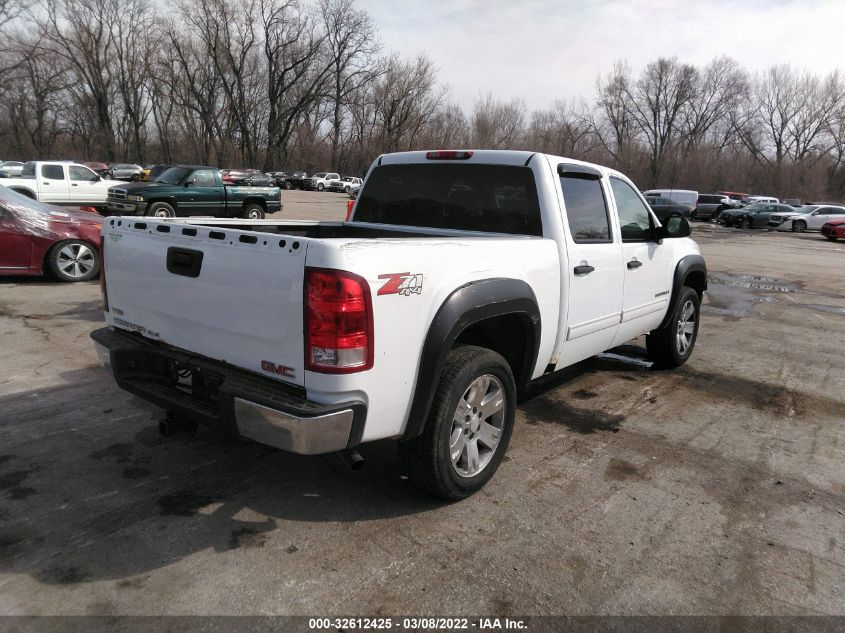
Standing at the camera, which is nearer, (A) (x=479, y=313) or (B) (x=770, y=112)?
(A) (x=479, y=313)

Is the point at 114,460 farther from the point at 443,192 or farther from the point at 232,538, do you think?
the point at 443,192

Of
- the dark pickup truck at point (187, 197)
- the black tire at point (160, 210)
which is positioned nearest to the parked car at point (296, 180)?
the dark pickup truck at point (187, 197)

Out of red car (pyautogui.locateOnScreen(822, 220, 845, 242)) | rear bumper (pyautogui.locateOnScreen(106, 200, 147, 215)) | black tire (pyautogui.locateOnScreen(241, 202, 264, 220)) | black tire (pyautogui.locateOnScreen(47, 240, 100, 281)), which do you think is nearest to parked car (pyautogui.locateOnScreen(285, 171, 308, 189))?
black tire (pyautogui.locateOnScreen(241, 202, 264, 220))

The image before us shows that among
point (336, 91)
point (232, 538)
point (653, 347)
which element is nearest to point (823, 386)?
point (653, 347)

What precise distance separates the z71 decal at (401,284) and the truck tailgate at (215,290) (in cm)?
36

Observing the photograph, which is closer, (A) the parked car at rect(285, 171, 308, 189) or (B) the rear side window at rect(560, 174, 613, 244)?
(B) the rear side window at rect(560, 174, 613, 244)

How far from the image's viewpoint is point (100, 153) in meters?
70.8

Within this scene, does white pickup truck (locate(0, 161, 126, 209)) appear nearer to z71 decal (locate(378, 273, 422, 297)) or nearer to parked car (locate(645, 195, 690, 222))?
z71 decal (locate(378, 273, 422, 297))

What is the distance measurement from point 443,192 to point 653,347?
2924mm

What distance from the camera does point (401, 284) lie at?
2.65 meters

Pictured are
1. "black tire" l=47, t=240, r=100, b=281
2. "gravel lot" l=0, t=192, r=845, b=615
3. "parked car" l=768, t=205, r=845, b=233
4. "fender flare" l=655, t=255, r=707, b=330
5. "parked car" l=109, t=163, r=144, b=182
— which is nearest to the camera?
"gravel lot" l=0, t=192, r=845, b=615

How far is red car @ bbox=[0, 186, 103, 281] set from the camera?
8406 mm

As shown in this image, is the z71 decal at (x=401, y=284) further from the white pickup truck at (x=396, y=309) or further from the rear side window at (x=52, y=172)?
the rear side window at (x=52, y=172)

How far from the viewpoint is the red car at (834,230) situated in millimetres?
27719
